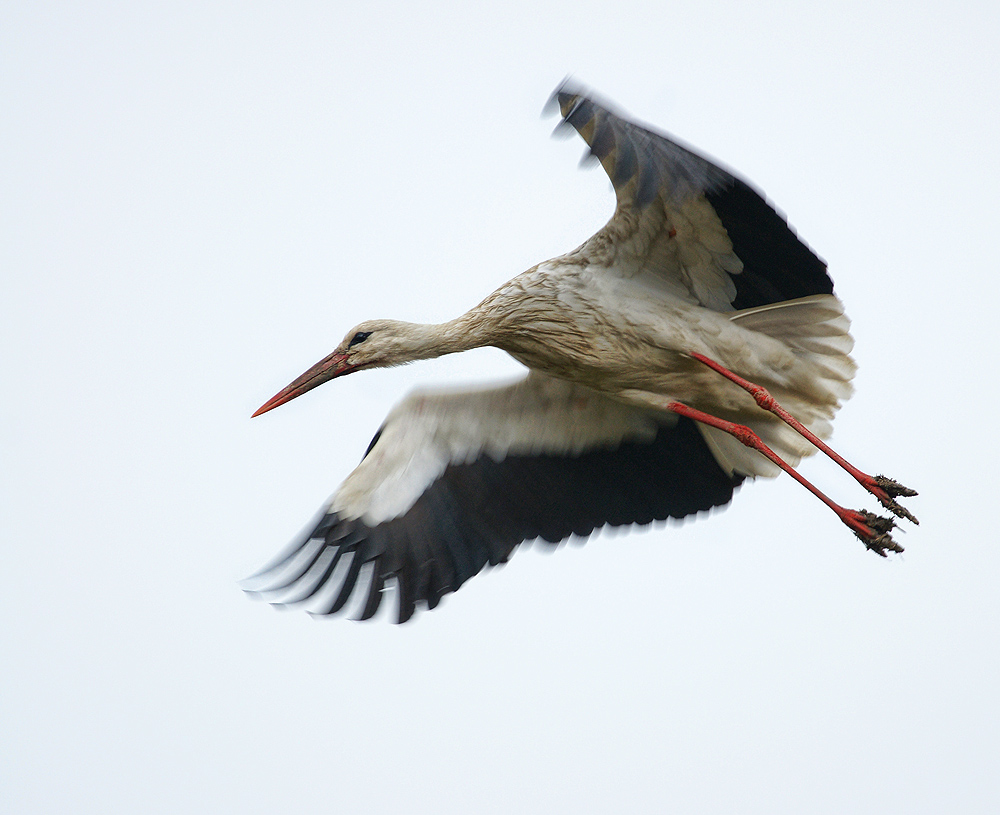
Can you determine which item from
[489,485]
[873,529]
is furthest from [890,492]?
[489,485]

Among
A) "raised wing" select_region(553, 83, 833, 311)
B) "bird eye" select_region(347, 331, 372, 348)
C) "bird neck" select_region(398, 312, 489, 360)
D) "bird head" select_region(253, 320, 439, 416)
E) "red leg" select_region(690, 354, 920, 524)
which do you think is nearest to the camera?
"raised wing" select_region(553, 83, 833, 311)

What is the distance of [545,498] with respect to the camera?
17.5ft

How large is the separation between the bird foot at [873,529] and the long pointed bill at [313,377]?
2.30 meters

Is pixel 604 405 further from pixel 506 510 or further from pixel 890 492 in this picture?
pixel 890 492

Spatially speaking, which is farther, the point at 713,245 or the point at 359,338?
the point at 359,338

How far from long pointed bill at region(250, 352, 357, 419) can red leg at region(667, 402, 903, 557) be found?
1.52m

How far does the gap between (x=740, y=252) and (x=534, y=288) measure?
33.8 inches

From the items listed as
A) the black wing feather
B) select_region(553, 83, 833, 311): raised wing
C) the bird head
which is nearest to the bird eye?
the bird head

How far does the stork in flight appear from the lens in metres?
4.79

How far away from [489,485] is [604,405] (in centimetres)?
65

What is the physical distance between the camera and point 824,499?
4938mm

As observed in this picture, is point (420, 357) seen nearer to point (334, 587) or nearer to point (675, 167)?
point (334, 587)

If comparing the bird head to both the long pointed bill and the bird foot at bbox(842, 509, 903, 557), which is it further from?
the bird foot at bbox(842, 509, 903, 557)

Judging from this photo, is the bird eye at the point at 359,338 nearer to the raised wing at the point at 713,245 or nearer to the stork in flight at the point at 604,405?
the stork in flight at the point at 604,405
